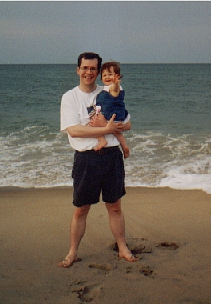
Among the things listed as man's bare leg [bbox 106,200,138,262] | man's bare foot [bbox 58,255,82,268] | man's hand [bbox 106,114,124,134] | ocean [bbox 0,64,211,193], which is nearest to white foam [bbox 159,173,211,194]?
ocean [bbox 0,64,211,193]

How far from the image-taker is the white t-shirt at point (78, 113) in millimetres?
2822

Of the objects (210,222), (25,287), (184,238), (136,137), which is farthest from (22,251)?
(136,137)

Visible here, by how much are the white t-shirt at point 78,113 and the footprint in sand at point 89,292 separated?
1.11 meters

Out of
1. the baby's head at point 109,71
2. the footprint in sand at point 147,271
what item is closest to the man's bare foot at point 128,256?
the footprint in sand at point 147,271

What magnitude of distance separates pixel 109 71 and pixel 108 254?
5.63 ft

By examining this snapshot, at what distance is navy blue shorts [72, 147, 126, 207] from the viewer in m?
2.91

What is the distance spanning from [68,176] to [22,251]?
298 cm

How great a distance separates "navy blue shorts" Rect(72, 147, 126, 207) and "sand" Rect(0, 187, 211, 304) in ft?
2.09

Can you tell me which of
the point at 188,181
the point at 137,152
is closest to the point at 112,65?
the point at 188,181

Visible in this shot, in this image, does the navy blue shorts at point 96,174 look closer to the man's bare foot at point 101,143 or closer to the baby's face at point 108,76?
the man's bare foot at point 101,143

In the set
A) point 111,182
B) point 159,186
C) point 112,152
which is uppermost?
point 112,152

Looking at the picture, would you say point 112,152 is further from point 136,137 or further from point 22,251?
point 136,137

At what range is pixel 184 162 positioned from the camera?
7246 millimetres

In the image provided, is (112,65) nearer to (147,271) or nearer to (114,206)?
(114,206)
